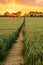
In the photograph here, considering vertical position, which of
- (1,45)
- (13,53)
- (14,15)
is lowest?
(14,15)

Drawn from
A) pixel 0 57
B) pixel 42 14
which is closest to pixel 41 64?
pixel 0 57

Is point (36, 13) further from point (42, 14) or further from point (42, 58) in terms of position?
point (42, 58)

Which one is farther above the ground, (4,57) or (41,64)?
(41,64)

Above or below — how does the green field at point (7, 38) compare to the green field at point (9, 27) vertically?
above

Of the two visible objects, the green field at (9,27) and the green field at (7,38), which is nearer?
the green field at (7,38)

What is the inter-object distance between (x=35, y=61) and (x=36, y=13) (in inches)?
5916

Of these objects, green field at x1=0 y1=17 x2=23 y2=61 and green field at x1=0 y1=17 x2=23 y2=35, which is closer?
green field at x1=0 y1=17 x2=23 y2=61

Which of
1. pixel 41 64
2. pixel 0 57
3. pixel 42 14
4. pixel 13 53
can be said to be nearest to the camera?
pixel 41 64

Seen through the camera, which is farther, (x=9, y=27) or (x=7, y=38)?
(x=9, y=27)

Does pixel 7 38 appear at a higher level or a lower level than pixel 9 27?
higher

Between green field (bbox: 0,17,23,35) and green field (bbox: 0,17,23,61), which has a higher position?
green field (bbox: 0,17,23,61)

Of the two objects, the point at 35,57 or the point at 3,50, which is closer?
the point at 35,57

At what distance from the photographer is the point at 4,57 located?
19.2 metres

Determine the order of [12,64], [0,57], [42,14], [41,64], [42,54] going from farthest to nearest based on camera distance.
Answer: [42,14] → [0,57] → [12,64] → [42,54] → [41,64]
